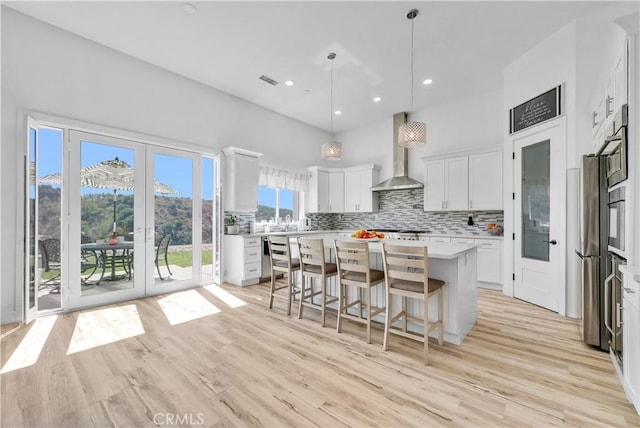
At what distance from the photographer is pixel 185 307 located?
364 centimetres

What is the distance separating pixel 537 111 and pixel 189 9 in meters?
4.45

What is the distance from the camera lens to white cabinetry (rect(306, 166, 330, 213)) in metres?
6.66

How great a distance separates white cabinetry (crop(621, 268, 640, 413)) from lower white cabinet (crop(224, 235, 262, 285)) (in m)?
4.39

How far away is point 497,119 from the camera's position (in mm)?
4984

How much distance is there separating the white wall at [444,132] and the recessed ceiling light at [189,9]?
179 inches

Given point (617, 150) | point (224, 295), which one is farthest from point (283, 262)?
point (617, 150)

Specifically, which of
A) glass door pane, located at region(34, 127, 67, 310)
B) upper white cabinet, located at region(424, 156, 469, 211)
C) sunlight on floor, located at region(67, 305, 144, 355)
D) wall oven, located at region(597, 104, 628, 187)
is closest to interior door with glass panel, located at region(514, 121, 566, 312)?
upper white cabinet, located at region(424, 156, 469, 211)

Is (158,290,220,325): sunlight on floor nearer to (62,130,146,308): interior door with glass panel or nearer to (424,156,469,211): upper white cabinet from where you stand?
(62,130,146,308): interior door with glass panel

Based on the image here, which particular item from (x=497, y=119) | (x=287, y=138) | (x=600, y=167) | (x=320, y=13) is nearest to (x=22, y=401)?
(x=320, y=13)

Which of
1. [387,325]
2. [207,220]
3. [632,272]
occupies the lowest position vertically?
[387,325]

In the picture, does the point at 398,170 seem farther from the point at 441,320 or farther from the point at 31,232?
the point at 31,232

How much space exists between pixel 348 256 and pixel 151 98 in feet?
12.5

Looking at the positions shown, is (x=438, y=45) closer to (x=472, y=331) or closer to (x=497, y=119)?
(x=497, y=119)

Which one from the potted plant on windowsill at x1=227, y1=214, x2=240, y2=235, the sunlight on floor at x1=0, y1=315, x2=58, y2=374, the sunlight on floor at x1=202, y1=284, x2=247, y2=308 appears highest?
the potted plant on windowsill at x1=227, y1=214, x2=240, y2=235
